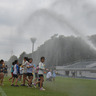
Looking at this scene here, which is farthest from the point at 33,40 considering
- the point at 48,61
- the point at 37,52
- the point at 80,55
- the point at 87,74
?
the point at 80,55

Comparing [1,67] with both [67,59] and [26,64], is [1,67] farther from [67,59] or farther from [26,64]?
[67,59]

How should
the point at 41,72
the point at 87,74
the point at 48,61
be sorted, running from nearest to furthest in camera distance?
the point at 41,72 → the point at 87,74 → the point at 48,61

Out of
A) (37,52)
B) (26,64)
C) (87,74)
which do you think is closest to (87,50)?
(37,52)

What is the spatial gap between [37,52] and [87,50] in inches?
866

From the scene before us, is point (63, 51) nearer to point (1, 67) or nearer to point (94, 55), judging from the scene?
point (94, 55)

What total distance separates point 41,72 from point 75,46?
269 feet

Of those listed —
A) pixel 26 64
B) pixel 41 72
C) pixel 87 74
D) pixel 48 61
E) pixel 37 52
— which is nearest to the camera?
pixel 41 72

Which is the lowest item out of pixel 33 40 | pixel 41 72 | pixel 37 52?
pixel 41 72

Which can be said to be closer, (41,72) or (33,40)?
(41,72)

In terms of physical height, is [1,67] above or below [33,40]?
below

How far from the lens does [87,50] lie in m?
89.1

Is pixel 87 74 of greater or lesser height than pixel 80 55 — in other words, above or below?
below

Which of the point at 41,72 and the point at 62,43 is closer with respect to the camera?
the point at 41,72

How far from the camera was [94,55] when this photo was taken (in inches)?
3617
